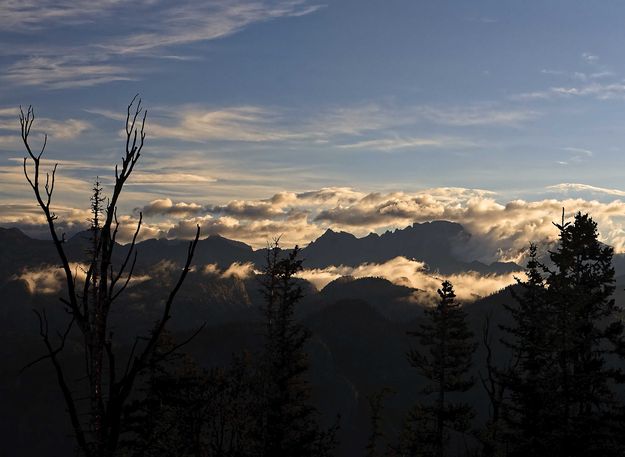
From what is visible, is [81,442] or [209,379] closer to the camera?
[81,442]

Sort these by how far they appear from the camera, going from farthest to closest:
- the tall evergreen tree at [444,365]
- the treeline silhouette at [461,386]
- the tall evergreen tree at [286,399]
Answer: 1. the tall evergreen tree at [444,365]
2. the tall evergreen tree at [286,399]
3. the treeline silhouette at [461,386]

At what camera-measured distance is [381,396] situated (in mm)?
58250

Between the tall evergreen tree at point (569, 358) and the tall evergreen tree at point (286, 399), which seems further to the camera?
the tall evergreen tree at point (286, 399)

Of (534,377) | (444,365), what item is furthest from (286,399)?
(534,377)

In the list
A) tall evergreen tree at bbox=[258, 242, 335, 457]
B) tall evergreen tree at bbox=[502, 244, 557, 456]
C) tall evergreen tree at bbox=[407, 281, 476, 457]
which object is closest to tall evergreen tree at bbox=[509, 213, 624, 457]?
tall evergreen tree at bbox=[502, 244, 557, 456]

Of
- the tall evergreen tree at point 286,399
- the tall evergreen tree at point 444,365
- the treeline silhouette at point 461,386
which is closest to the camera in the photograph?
the treeline silhouette at point 461,386

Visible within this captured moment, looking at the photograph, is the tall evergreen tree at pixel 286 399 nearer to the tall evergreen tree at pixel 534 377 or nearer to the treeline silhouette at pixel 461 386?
the treeline silhouette at pixel 461 386

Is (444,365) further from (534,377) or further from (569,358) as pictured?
(569,358)

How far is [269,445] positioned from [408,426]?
12.6m

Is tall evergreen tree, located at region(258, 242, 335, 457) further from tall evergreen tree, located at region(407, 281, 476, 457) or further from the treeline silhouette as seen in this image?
tall evergreen tree, located at region(407, 281, 476, 457)

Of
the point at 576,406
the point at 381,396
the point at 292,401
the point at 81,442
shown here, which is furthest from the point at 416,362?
the point at 81,442

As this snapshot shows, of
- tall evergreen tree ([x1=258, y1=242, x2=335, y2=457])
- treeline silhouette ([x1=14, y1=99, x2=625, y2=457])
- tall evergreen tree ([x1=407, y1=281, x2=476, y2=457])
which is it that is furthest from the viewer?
tall evergreen tree ([x1=407, y1=281, x2=476, y2=457])

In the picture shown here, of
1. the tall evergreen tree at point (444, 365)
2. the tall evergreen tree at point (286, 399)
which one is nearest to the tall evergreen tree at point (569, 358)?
the tall evergreen tree at point (444, 365)

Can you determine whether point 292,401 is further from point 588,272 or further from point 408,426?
point 588,272
